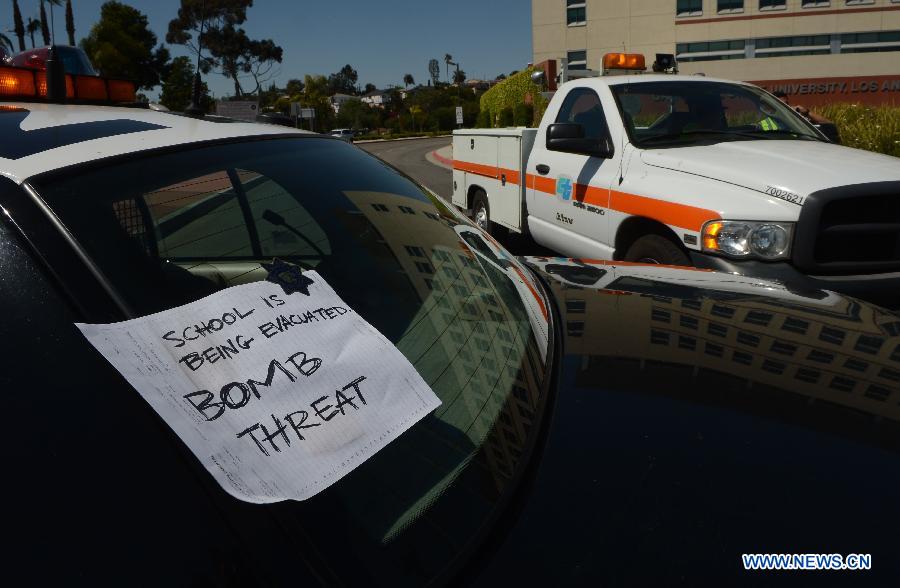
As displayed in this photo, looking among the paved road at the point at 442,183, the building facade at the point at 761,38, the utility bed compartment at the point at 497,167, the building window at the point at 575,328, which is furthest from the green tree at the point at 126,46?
the building window at the point at 575,328

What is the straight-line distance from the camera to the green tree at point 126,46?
1268 inches

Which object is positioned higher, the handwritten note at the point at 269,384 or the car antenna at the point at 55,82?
the car antenna at the point at 55,82

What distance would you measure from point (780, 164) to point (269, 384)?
147 inches

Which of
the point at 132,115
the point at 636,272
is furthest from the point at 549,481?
the point at 636,272

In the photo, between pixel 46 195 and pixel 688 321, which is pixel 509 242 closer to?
pixel 688 321

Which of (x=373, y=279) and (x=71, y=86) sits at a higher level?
(x=71, y=86)

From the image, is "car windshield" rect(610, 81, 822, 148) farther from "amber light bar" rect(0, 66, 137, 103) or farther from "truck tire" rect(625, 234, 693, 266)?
"amber light bar" rect(0, 66, 137, 103)

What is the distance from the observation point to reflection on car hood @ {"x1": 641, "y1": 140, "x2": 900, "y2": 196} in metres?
3.85

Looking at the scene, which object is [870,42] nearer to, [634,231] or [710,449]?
[634,231]

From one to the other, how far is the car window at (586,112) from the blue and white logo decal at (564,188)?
35 cm

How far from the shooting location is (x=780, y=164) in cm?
409

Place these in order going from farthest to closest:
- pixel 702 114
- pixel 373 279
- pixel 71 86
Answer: pixel 702 114
pixel 71 86
pixel 373 279

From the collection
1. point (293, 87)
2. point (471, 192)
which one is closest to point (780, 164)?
point (471, 192)

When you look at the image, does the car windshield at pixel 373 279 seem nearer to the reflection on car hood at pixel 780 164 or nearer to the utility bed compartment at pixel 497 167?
the reflection on car hood at pixel 780 164
